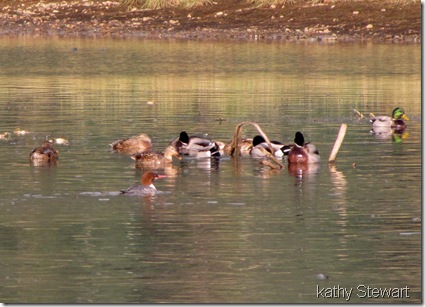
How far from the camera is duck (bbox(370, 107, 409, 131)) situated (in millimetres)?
19781

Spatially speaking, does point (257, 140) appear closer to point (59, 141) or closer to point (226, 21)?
point (59, 141)

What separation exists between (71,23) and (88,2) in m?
2.00

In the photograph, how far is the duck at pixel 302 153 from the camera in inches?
648

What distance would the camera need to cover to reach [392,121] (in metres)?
20.0

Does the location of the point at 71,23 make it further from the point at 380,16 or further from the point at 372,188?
the point at 372,188

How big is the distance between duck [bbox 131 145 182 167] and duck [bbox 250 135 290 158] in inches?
47.8

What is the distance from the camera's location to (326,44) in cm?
3931

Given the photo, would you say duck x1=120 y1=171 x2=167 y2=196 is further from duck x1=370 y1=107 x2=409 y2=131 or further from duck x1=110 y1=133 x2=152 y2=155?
duck x1=370 y1=107 x2=409 y2=131

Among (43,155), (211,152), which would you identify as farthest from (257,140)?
(43,155)

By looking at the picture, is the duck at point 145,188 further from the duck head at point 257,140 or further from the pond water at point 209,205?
the duck head at point 257,140

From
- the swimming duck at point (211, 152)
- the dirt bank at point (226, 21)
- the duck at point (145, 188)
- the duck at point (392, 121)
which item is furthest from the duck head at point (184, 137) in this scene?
the dirt bank at point (226, 21)

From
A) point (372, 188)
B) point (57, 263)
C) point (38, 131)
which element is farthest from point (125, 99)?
point (57, 263)

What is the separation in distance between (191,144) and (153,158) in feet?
3.73

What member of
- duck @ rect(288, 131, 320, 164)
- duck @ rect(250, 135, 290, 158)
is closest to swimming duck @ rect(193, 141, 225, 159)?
duck @ rect(250, 135, 290, 158)
